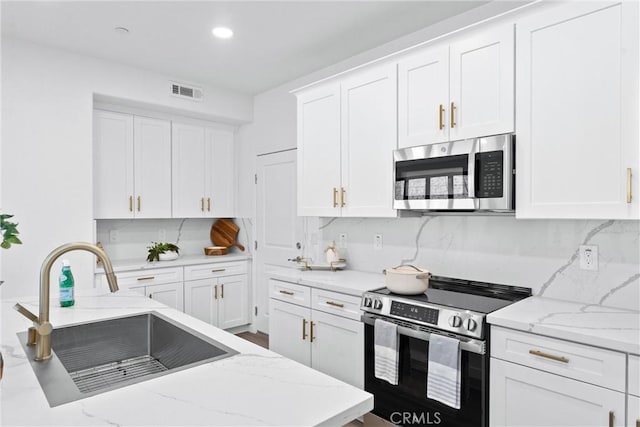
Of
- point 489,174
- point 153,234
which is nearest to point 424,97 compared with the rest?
point 489,174

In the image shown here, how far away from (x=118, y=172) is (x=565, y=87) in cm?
365

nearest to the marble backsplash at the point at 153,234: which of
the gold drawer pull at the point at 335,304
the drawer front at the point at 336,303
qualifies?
the drawer front at the point at 336,303

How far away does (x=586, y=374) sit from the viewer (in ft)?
5.36

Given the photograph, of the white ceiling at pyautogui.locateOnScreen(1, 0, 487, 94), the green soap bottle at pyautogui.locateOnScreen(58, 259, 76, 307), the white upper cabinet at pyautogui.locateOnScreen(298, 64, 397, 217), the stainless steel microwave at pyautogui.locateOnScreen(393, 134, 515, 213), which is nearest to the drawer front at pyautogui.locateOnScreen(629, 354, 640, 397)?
the stainless steel microwave at pyautogui.locateOnScreen(393, 134, 515, 213)

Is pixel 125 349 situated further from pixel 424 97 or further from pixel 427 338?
pixel 424 97

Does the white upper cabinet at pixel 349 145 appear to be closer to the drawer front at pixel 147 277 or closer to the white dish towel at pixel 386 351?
the white dish towel at pixel 386 351

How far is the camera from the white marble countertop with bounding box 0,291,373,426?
0.93 meters

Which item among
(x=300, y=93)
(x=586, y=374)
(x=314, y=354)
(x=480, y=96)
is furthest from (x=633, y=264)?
(x=300, y=93)

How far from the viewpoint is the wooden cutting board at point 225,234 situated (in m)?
4.71

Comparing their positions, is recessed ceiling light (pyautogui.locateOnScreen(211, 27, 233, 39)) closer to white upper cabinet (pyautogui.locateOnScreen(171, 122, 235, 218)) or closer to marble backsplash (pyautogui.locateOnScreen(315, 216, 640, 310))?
white upper cabinet (pyautogui.locateOnScreen(171, 122, 235, 218))

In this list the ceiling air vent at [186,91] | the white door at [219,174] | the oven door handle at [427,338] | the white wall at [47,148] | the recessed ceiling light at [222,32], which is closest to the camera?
the oven door handle at [427,338]

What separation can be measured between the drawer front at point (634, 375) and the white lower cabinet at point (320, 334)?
4.46 ft

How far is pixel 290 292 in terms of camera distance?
3.06 m

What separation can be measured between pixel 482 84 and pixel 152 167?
319 cm
